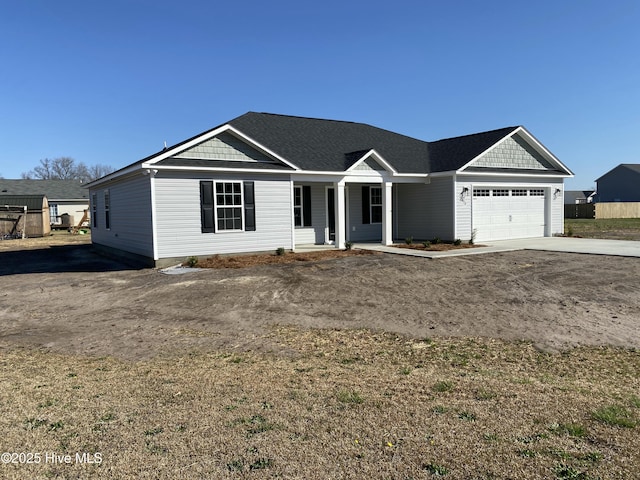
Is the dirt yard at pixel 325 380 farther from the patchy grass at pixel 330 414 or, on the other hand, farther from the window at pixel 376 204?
the window at pixel 376 204

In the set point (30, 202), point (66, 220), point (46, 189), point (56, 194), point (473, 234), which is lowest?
point (473, 234)

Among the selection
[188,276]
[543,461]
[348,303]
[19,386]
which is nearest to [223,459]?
[543,461]

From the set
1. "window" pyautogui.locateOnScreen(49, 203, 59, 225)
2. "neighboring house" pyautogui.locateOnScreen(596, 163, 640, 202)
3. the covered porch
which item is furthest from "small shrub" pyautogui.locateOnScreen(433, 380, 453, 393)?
"neighboring house" pyautogui.locateOnScreen(596, 163, 640, 202)

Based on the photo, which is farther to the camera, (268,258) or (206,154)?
(268,258)

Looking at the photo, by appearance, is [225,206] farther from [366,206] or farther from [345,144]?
[345,144]

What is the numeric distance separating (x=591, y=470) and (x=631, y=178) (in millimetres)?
78447

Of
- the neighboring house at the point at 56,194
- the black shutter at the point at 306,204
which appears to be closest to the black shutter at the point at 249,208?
the black shutter at the point at 306,204

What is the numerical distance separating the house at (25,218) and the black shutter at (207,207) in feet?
71.2

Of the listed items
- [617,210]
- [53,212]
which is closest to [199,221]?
[53,212]

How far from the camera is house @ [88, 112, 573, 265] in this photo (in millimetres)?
14266

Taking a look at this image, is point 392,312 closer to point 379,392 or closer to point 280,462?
point 379,392

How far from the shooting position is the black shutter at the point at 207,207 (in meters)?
14.4

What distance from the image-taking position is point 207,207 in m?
14.5

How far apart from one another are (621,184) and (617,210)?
1087 inches
